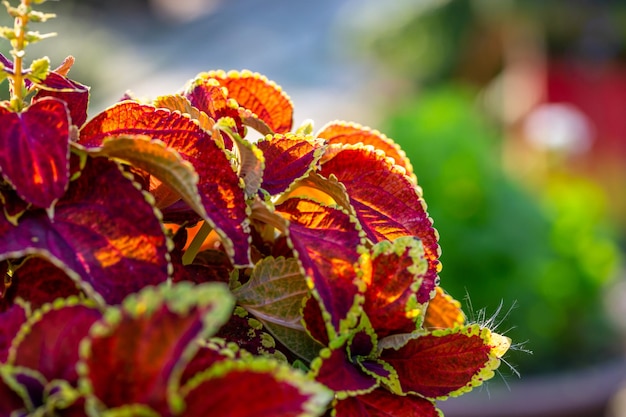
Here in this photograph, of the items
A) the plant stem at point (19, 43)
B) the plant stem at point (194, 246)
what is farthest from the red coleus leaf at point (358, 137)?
the plant stem at point (19, 43)

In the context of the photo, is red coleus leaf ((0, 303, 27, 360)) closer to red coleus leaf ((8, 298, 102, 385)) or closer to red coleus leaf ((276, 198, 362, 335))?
red coleus leaf ((8, 298, 102, 385))

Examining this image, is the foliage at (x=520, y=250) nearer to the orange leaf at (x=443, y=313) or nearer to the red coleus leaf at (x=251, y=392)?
the orange leaf at (x=443, y=313)

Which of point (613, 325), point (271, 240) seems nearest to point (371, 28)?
point (613, 325)

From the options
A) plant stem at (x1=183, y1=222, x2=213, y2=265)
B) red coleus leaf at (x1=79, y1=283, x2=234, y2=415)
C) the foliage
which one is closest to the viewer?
red coleus leaf at (x1=79, y1=283, x2=234, y2=415)

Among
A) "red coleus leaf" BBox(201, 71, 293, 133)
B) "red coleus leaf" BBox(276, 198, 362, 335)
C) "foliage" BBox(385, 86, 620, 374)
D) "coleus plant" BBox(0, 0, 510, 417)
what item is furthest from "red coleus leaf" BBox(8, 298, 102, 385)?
"foliage" BBox(385, 86, 620, 374)

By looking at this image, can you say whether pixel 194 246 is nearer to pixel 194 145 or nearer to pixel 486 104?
pixel 194 145

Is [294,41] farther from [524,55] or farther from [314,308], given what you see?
[314,308]

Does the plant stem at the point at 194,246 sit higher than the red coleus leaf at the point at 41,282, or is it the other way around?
the plant stem at the point at 194,246
